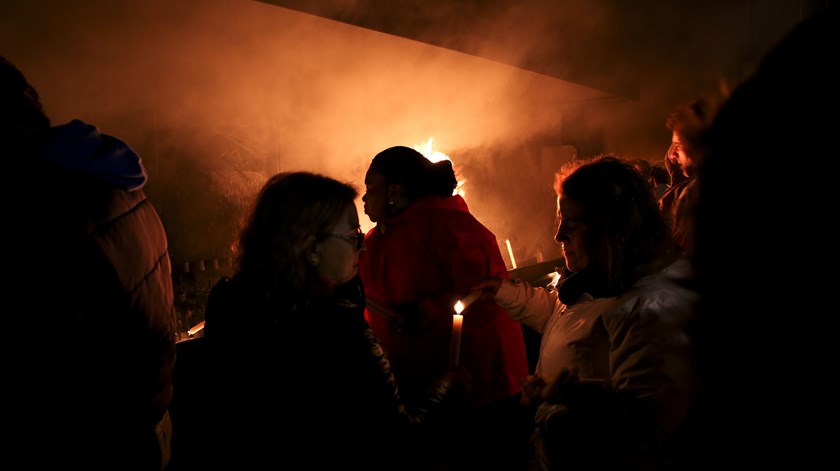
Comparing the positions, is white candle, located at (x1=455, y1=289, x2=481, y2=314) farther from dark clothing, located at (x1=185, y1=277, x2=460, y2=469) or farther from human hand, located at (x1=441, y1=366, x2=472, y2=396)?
dark clothing, located at (x1=185, y1=277, x2=460, y2=469)

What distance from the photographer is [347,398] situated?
155cm

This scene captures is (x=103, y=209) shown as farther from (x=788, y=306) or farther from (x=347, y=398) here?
(x=788, y=306)

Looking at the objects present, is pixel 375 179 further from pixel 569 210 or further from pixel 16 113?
pixel 16 113

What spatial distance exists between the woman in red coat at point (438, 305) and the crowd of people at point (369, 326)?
406 millimetres

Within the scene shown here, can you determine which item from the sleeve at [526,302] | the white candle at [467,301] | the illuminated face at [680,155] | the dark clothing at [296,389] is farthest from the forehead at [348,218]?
the illuminated face at [680,155]

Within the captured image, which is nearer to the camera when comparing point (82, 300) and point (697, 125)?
point (697, 125)

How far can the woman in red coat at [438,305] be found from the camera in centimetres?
277

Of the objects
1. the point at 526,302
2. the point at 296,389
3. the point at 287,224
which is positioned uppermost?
the point at 287,224

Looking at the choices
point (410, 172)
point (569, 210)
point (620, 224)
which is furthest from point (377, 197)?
point (620, 224)

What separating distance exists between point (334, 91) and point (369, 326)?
15.4ft

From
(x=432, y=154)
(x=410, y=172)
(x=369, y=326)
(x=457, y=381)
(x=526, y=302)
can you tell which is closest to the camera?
(x=369, y=326)

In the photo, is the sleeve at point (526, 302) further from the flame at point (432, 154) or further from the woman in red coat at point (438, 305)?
the flame at point (432, 154)

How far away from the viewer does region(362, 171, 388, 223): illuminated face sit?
310cm

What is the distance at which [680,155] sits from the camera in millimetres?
3531
